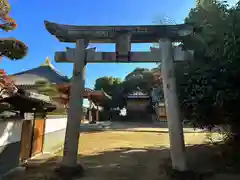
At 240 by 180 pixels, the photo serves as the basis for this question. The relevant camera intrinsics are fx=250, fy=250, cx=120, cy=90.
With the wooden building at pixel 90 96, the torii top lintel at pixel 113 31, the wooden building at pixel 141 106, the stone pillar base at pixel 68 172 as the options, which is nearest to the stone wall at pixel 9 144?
the stone pillar base at pixel 68 172

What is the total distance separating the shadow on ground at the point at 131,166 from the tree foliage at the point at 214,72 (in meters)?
1.51

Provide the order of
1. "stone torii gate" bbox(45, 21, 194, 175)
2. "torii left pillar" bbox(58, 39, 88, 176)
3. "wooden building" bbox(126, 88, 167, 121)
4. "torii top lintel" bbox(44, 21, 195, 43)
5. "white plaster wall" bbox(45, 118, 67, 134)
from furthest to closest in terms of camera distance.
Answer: "wooden building" bbox(126, 88, 167, 121) → "white plaster wall" bbox(45, 118, 67, 134) → "torii top lintel" bbox(44, 21, 195, 43) → "stone torii gate" bbox(45, 21, 194, 175) → "torii left pillar" bbox(58, 39, 88, 176)

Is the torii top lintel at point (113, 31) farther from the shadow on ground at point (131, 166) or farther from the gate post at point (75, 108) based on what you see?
the shadow on ground at point (131, 166)

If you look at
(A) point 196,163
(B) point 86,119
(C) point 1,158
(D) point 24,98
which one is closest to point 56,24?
(D) point 24,98

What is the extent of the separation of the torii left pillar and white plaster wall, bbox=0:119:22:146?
159 centimetres

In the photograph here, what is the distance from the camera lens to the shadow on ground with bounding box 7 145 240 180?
716cm

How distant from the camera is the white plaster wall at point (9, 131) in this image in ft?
21.7

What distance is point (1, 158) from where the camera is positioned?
674 centimetres

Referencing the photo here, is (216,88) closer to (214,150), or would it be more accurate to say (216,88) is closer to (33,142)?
(214,150)

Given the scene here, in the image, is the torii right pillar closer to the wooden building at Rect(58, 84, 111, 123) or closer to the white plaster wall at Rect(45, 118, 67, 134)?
the white plaster wall at Rect(45, 118, 67, 134)

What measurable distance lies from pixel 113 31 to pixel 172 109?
3.04 metres

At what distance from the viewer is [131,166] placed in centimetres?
852

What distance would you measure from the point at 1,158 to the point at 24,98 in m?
1.76

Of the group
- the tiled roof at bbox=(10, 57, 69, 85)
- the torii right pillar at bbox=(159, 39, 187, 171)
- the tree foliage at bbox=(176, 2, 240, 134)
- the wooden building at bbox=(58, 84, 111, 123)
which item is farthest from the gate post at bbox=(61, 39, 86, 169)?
the tiled roof at bbox=(10, 57, 69, 85)
